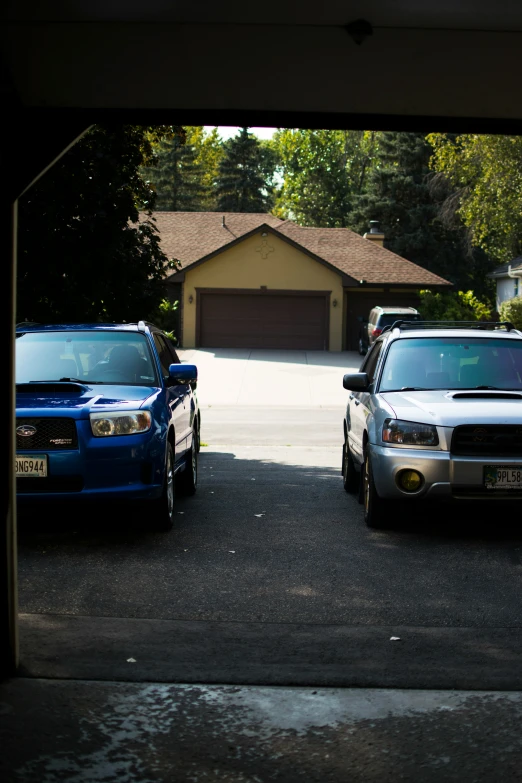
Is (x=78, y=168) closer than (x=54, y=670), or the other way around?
(x=54, y=670)

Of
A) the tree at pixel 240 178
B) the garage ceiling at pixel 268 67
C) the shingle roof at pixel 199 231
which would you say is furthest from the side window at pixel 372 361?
the tree at pixel 240 178

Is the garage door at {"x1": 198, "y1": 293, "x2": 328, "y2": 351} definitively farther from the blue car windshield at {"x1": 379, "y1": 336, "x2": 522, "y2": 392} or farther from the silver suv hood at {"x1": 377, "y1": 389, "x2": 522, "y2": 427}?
the silver suv hood at {"x1": 377, "y1": 389, "x2": 522, "y2": 427}

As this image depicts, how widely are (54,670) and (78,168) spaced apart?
9134 millimetres

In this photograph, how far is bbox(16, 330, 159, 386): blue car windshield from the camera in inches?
366

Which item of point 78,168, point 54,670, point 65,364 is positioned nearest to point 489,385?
point 65,364

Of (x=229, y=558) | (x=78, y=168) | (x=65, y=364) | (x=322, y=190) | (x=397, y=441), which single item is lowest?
(x=229, y=558)

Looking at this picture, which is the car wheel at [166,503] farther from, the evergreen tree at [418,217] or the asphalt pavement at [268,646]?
the evergreen tree at [418,217]

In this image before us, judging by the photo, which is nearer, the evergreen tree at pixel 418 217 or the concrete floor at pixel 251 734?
the concrete floor at pixel 251 734

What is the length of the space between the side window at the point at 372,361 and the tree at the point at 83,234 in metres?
4.11

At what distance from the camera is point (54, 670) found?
17.2 feet

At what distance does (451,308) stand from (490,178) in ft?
18.5

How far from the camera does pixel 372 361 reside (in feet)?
→ 35.9

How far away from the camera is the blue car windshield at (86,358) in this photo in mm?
9289

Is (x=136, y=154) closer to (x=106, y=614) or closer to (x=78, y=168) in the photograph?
(x=78, y=168)
